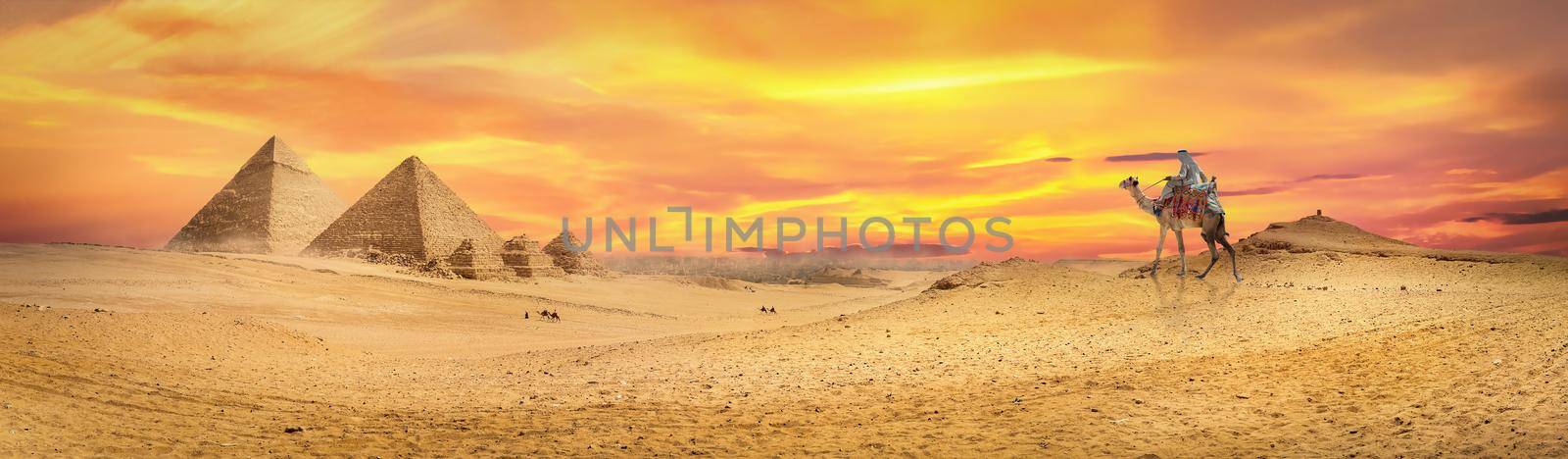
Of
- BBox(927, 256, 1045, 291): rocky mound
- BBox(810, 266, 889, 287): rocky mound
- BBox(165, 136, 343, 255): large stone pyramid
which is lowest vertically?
BBox(810, 266, 889, 287): rocky mound

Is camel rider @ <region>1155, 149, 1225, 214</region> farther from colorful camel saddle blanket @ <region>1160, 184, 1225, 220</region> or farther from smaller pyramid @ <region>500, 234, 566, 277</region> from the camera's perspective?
smaller pyramid @ <region>500, 234, 566, 277</region>

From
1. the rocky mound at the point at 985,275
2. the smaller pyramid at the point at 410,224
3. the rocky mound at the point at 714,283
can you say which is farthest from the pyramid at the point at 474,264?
the rocky mound at the point at 985,275

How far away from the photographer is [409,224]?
4828 centimetres

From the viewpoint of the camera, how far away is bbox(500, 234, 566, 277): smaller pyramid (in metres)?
47.4

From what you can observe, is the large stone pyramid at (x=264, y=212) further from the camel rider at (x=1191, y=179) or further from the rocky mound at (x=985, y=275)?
the camel rider at (x=1191, y=179)

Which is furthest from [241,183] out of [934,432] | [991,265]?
[934,432]

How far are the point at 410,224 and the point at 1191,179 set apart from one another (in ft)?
139

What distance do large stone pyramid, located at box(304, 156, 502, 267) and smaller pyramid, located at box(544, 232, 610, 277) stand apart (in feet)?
14.2

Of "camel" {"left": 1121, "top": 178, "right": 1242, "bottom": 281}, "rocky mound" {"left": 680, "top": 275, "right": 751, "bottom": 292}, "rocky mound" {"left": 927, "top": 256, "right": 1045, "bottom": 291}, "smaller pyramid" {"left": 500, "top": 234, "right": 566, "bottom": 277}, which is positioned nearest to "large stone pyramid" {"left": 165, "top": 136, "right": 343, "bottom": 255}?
"smaller pyramid" {"left": 500, "top": 234, "right": 566, "bottom": 277}

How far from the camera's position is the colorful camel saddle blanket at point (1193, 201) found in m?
15.2

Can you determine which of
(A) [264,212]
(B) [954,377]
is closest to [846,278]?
(A) [264,212]

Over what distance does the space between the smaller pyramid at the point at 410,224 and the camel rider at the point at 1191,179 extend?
35.9 m

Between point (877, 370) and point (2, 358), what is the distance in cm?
1099

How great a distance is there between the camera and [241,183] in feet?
181
